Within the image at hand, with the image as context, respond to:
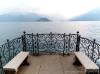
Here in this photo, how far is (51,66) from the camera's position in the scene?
6.06 metres

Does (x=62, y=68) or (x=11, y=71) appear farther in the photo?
(x=62, y=68)

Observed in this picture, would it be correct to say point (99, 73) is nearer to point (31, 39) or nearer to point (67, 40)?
point (67, 40)

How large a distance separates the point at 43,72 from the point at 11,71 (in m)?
1.33

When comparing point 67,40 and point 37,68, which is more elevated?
point 67,40

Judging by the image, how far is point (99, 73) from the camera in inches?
191

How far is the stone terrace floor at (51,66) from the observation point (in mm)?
5539

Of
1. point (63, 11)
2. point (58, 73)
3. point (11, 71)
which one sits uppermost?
point (63, 11)

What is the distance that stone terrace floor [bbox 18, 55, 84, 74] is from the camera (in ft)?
18.2

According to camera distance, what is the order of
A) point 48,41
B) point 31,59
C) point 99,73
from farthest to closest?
point 48,41 → point 31,59 → point 99,73

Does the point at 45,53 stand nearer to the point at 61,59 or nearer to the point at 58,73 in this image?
the point at 61,59

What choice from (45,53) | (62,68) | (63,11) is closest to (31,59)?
(45,53)

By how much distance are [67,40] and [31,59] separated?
2.16 metres

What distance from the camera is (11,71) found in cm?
439

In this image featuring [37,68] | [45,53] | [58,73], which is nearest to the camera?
[58,73]
